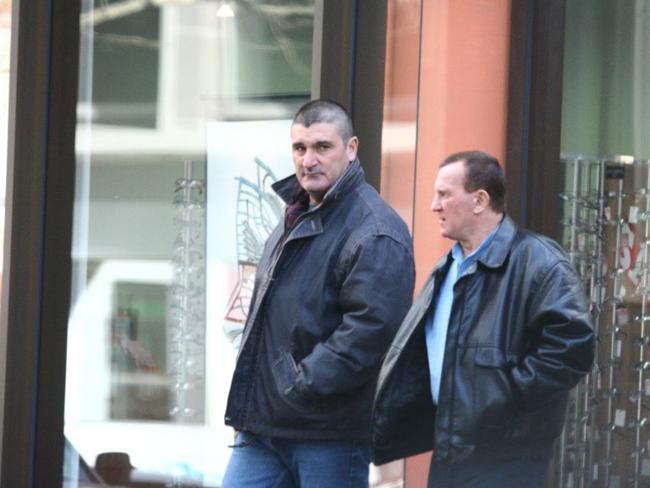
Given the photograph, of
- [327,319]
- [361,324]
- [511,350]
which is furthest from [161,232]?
[511,350]

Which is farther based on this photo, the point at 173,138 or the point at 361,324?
the point at 173,138

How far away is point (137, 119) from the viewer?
716cm

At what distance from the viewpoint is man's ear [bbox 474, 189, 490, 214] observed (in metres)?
4.42

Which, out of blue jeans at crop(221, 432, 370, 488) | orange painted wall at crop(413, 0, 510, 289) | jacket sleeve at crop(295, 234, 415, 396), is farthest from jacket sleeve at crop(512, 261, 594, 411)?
orange painted wall at crop(413, 0, 510, 289)

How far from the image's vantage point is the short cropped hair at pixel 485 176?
4.42 metres

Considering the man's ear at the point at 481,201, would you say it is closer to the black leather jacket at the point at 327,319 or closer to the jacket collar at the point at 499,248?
the jacket collar at the point at 499,248

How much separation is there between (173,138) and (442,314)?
10.0 feet

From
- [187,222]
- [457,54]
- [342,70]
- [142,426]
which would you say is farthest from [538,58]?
→ [142,426]

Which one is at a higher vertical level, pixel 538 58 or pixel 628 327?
pixel 538 58

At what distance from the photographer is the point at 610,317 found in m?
7.43

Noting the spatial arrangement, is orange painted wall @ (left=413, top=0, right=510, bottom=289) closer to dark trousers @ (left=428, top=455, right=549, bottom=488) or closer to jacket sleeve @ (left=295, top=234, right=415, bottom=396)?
jacket sleeve @ (left=295, top=234, right=415, bottom=396)

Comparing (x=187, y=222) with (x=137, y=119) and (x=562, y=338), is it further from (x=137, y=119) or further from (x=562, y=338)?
(x=562, y=338)

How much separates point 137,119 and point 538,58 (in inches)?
80.6

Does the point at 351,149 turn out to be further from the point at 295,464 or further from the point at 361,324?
the point at 295,464
